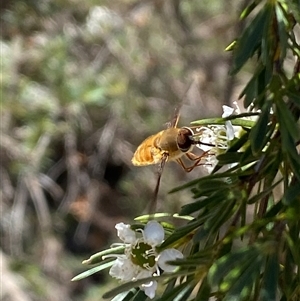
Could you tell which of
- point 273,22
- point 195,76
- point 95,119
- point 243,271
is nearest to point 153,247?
point 243,271

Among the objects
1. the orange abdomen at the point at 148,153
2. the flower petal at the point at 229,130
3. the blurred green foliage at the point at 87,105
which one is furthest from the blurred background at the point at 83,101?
the flower petal at the point at 229,130

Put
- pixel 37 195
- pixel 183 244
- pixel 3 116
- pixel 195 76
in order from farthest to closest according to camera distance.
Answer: pixel 37 195 < pixel 195 76 < pixel 3 116 < pixel 183 244

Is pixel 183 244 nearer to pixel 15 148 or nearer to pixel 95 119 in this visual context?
pixel 15 148

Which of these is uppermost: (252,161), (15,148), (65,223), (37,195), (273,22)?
(273,22)

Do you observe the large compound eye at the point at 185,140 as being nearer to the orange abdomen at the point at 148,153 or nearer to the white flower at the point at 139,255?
the orange abdomen at the point at 148,153

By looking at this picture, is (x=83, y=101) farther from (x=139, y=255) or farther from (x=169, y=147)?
(x=139, y=255)

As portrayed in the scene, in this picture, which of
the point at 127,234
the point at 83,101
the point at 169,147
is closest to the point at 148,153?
the point at 169,147

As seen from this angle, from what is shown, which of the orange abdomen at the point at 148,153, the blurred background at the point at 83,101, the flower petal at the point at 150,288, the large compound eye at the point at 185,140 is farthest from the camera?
the blurred background at the point at 83,101
